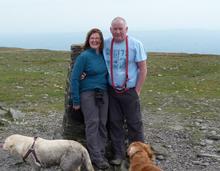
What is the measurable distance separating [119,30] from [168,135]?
5625 mm

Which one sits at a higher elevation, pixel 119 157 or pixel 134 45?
pixel 134 45

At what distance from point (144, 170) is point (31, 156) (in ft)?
7.76

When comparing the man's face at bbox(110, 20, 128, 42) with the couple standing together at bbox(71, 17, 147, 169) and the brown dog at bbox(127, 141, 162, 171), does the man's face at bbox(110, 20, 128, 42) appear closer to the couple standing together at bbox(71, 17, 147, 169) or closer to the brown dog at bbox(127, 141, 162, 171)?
the couple standing together at bbox(71, 17, 147, 169)

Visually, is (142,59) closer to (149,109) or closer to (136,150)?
(136,150)

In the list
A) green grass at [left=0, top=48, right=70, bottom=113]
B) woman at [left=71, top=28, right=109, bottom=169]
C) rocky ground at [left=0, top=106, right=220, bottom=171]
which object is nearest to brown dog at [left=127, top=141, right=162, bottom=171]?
woman at [left=71, top=28, right=109, bottom=169]

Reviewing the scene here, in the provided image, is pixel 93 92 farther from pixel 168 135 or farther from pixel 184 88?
pixel 184 88

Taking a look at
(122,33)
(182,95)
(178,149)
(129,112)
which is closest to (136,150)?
(129,112)

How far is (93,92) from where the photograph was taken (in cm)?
1099

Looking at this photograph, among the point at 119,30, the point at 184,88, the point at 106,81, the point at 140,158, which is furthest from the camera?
the point at 184,88

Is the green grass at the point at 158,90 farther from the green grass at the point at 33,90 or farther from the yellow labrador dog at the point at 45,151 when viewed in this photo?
the yellow labrador dog at the point at 45,151

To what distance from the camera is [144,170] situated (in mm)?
9367

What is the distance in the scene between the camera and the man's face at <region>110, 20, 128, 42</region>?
10555mm

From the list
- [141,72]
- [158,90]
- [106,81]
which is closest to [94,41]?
[106,81]

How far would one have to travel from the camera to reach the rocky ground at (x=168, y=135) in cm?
1249
